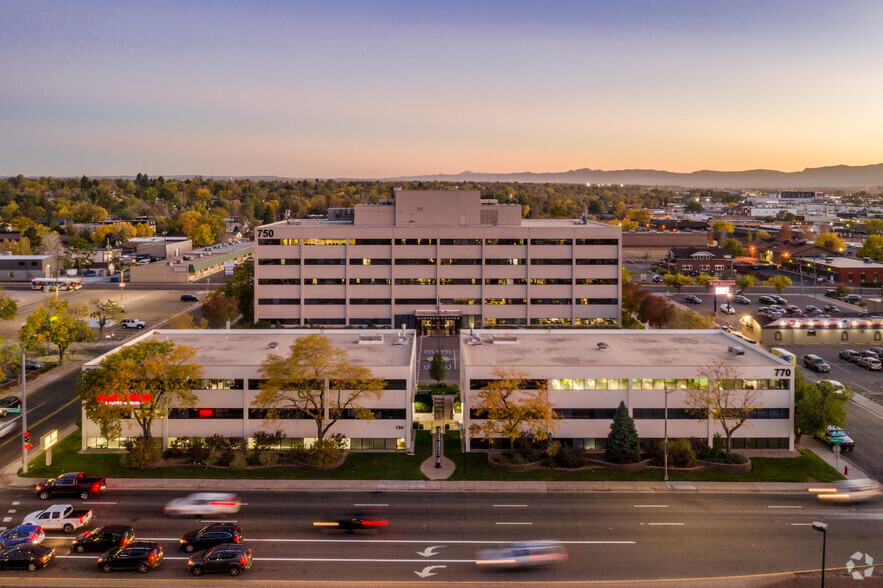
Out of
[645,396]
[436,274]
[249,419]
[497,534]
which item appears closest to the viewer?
[497,534]

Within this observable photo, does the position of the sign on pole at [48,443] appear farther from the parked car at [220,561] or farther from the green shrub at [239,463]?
the parked car at [220,561]

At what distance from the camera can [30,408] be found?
57438 mm

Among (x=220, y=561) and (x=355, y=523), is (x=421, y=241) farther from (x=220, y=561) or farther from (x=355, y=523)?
(x=220, y=561)

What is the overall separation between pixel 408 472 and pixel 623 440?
15.8 meters

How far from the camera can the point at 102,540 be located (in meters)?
34.0

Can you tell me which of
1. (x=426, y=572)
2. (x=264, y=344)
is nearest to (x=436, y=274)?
(x=264, y=344)

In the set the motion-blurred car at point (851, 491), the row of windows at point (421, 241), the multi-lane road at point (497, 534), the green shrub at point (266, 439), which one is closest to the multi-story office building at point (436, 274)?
the row of windows at point (421, 241)

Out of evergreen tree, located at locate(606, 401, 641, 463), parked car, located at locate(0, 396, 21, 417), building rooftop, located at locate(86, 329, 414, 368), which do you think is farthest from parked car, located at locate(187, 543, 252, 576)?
parked car, located at locate(0, 396, 21, 417)

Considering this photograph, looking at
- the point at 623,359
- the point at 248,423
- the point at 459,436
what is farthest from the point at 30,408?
the point at 623,359

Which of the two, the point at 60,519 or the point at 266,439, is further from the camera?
the point at 266,439

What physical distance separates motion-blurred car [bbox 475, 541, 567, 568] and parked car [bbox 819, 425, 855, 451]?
2878cm

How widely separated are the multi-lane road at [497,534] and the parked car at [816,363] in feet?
115

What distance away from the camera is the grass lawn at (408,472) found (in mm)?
44375

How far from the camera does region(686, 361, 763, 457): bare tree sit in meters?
47.6
